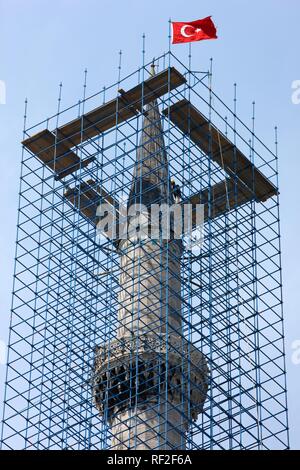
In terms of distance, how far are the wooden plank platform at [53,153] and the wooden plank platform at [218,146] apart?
140 inches

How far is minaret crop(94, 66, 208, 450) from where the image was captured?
175ft

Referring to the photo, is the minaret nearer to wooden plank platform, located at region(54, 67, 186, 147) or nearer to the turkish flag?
wooden plank platform, located at region(54, 67, 186, 147)

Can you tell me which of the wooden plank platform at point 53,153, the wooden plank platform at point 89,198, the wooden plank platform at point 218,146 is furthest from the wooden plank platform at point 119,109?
the wooden plank platform at point 89,198

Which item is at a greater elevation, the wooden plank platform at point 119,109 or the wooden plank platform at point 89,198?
the wooden plank platform at point 119,109

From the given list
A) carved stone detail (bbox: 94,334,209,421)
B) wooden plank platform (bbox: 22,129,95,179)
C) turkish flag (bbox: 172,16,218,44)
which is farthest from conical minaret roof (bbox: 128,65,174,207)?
carved stone detail (bbox: 94,334,209,421)

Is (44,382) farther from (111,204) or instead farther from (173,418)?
(111,204)

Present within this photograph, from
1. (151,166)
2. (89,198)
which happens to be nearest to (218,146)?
(151,166)

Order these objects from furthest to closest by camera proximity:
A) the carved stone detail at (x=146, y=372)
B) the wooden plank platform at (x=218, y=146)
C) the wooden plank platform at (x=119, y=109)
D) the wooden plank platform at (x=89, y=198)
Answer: the wooden plank platform at (x=89, y=198) → the wooden plank platform at (x=218, y=146) → the wooden plank platform at (x=119, y=109) → the carved stone detail at (x=146, y=372)

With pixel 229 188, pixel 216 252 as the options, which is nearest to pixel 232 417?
pixel 216 252

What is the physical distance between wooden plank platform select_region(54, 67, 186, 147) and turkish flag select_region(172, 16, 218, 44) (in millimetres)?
1805

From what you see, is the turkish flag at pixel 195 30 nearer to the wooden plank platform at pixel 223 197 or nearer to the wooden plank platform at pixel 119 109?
the wooden plank platform at pixel 119 109

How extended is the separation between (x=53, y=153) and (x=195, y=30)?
19.0ft

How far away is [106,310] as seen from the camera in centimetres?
5522

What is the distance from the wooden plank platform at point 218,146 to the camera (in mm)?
57062
